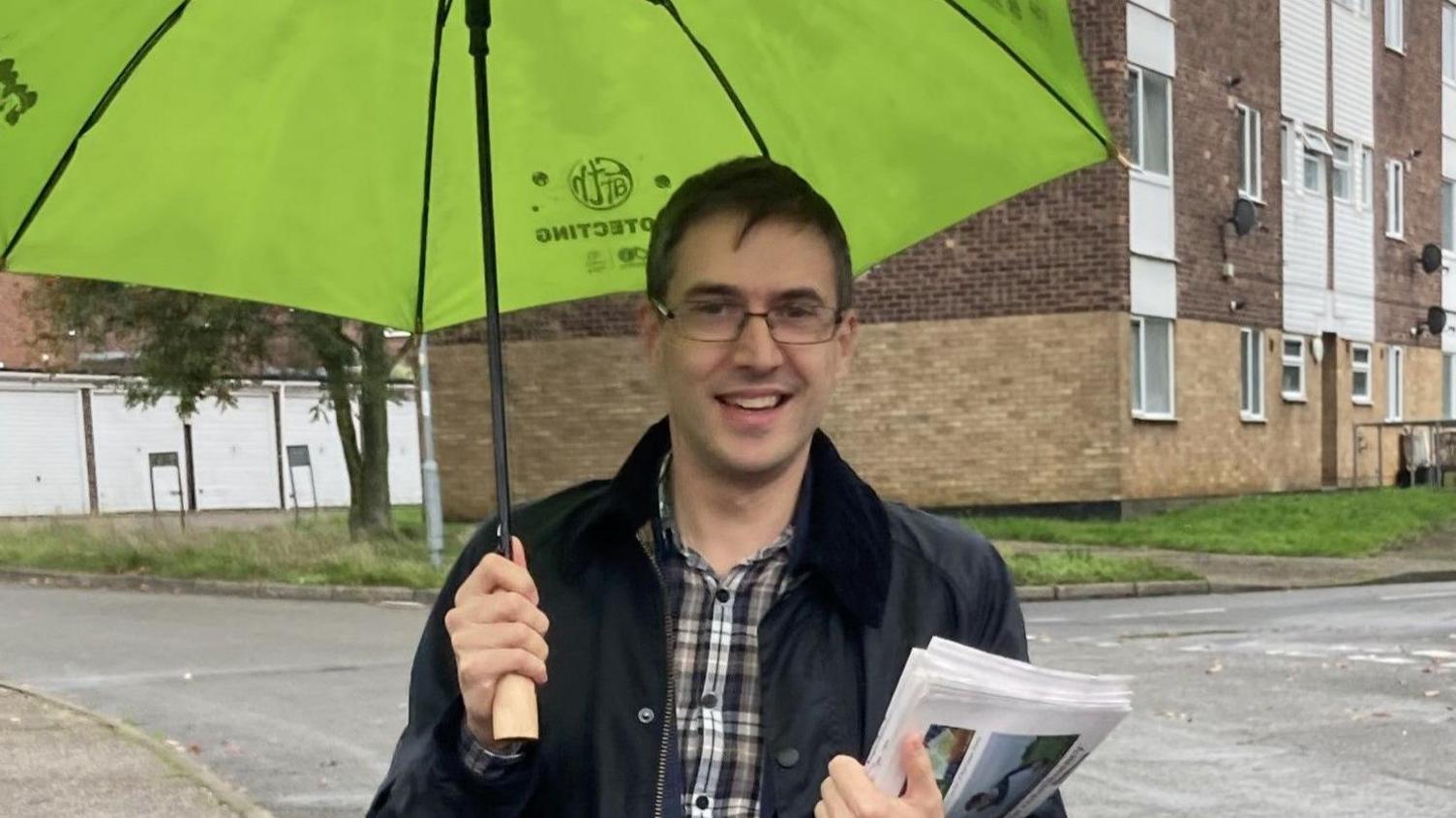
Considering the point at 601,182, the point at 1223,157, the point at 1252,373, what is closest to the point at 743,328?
the point at 601,182

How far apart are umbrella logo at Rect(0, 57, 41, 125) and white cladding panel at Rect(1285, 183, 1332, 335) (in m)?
27.4

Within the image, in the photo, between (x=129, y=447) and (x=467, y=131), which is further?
(x=129, y=447)

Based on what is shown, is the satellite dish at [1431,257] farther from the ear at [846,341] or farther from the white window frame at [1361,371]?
the ear at [846,341]

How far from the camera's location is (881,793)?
6.54ft

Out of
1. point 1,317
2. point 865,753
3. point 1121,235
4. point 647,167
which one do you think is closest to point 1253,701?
point 647,167

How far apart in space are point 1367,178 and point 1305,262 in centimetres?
407

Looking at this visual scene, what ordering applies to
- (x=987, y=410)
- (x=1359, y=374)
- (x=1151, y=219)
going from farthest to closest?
(x=1359, y=374) → (x=1151, y=219) → (x=987, y=410)

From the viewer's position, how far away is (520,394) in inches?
1026

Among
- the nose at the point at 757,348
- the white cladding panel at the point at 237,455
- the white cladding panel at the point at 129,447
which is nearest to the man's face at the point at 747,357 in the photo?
the nose at the point at 757,348

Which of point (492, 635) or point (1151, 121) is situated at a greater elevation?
point (1151, 121)

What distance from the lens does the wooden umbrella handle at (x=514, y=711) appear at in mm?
2088

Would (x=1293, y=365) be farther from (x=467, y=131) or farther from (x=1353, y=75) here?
(x=467, y=131)

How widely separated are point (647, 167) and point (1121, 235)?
20.6 m

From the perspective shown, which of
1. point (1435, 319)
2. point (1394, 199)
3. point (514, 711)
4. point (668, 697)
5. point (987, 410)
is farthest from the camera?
point (1435, 319)
